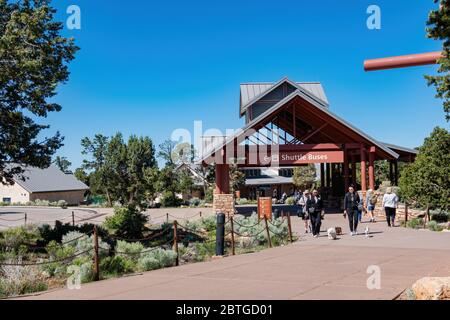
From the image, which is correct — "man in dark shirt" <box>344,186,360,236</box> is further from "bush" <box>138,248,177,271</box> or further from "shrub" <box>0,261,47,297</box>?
"shrub" <box>0,261,47,297</box>

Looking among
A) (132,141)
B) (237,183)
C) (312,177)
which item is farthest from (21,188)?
(312,177)

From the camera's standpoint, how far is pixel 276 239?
14.8 metres

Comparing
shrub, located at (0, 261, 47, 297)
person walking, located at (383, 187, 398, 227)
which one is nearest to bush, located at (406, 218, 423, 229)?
person walking, located at (383, 187, 398, 227)

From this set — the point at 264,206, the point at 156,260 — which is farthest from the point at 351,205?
the point at 156,260

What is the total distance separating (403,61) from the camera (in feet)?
14.7

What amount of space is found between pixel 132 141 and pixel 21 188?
57.4 ft

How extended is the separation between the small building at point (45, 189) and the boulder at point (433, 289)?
5424cm

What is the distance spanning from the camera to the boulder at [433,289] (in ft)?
19.7

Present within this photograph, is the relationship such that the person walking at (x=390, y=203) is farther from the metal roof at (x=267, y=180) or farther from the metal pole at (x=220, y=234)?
the metal roof at (x=267, y=180)

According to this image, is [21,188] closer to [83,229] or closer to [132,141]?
[132,141]

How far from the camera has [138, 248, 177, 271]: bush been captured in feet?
34.0

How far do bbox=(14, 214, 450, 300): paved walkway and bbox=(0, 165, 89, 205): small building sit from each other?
162ft

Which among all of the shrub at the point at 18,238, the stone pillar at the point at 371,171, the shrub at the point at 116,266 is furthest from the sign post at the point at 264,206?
the shrub at the point at 116,266

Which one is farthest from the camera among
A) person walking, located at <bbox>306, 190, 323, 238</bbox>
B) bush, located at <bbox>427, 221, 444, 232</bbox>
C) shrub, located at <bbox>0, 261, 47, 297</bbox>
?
bush, located at <bbox>427, 221, 444, 232</bbox>
